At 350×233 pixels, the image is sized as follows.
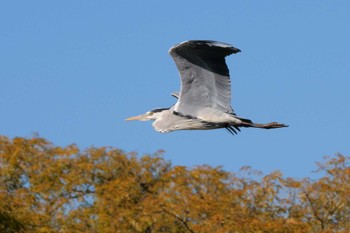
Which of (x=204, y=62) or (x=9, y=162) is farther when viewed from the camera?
(x=9, y=162)

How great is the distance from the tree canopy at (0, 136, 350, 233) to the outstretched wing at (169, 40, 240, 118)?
6.62 m

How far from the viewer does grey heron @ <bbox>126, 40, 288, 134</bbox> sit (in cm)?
1623

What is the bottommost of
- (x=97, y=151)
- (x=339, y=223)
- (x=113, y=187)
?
(x=339, y=223)

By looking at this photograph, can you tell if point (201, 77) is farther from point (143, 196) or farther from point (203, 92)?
point (143, 196)

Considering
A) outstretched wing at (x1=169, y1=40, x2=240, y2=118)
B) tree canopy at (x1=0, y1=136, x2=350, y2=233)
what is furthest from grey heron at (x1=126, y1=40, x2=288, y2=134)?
tree canopy at (x1=0, y1=136, x2=350, y2=233)

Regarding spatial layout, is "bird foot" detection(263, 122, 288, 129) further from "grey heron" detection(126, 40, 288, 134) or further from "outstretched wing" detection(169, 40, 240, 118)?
"outstretched wing" detection(169, 40, 240, 118)

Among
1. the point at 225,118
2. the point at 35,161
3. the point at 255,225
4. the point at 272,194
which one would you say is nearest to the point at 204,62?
the point at 225,118

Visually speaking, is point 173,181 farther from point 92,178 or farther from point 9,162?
point 9,162

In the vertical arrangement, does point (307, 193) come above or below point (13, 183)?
below

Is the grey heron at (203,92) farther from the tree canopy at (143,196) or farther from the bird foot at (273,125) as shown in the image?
the tree canopy at (143,196)

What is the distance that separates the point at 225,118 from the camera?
16.9 meters

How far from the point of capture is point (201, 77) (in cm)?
1667

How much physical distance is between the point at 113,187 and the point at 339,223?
18.1ft

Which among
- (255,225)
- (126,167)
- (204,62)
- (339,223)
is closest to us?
(204,62)
